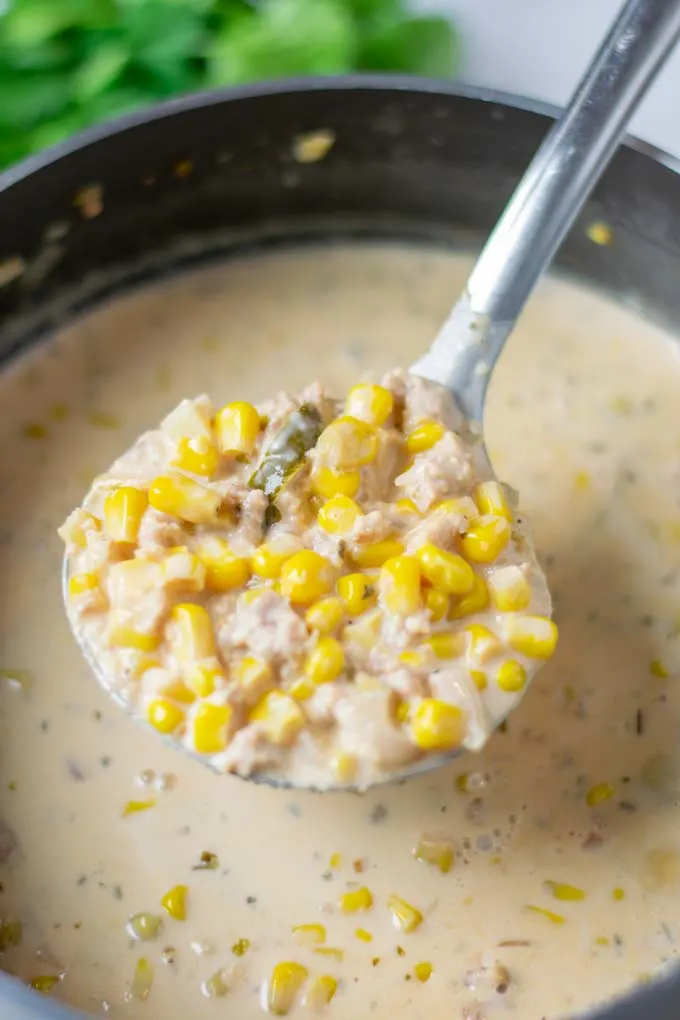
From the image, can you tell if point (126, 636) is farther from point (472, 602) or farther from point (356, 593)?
point (472, 602)

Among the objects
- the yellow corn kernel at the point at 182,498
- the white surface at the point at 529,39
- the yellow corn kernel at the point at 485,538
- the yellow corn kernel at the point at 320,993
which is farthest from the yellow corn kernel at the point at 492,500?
the white surface at the point at 529,39

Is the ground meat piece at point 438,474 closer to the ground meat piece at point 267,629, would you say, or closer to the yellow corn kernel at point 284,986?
the ground meat piece at point 267,629

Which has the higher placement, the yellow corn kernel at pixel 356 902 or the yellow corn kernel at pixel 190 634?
the yellow corn kernel at pixel 190 634

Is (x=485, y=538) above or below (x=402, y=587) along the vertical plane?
above

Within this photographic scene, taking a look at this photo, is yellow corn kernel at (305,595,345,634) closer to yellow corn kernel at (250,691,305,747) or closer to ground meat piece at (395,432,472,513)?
yellow corn kernel at (250,691,305,747)

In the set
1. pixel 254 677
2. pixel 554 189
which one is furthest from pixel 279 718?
pixel 554 189

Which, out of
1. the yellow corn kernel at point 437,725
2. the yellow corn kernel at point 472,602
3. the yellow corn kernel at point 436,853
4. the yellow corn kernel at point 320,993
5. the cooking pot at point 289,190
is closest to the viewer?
the yellow corn kernel at point 437,725

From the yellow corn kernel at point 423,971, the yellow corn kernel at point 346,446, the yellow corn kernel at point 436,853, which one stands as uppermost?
the yellow corn kernel at point 346,446
